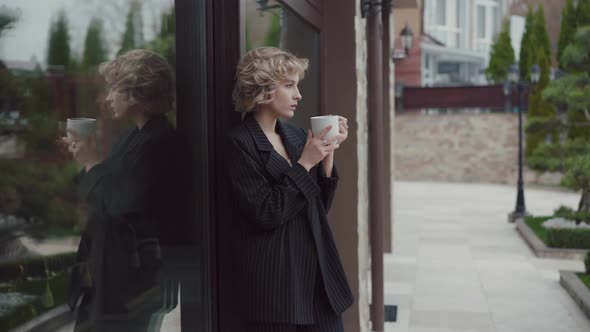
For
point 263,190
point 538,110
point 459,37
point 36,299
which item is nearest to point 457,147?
point 538,110

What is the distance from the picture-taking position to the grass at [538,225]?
11.3 meters

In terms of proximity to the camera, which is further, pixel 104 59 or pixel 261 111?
pixel 261 111

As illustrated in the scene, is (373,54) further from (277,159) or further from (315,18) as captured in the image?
(277,159)

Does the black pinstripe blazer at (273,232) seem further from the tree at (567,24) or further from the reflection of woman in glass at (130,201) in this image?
the tree at (567,24)

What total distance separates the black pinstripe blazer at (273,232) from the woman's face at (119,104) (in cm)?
43

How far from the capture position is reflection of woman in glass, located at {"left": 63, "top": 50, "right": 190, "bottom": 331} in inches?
78.2

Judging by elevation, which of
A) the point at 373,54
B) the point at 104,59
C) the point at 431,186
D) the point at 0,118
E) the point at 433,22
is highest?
the point at 433,22

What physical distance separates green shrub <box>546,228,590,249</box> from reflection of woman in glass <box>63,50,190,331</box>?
8661 millimetres

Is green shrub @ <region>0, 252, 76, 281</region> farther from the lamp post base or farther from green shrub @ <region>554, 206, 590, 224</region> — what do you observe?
the lamp post base

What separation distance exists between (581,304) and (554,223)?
5238 millimetres

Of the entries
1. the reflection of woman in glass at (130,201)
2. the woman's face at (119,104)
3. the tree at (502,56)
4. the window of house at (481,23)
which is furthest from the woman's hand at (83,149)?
the window of house at (481,23)

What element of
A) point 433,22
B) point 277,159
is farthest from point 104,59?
point 433,22

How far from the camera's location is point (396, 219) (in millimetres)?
14805

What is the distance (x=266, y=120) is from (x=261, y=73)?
0.66 ft
